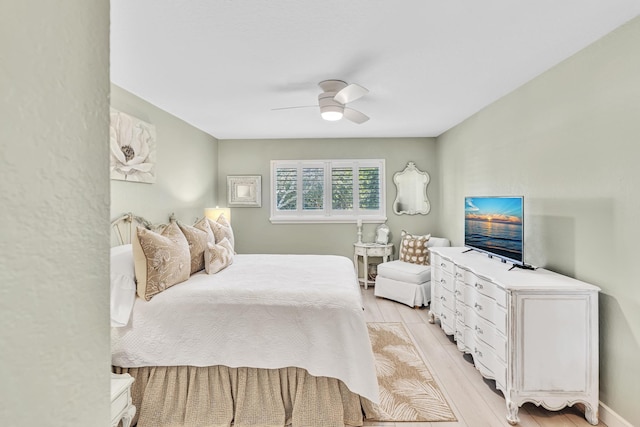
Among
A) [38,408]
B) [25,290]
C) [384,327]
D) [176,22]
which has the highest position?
[176,22]

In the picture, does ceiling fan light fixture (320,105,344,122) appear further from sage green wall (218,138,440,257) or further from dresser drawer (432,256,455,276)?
sage green wall (218,138,440,257)

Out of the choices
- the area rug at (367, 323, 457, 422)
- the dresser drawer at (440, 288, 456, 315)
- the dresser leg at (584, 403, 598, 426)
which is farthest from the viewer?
the dresser drawer at (440, 288, 456, 315)

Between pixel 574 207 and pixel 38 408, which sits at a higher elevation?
pixel 574 207

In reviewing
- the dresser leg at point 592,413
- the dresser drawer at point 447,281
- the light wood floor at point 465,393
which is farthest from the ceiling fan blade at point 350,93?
the dresser leg at point 592,413

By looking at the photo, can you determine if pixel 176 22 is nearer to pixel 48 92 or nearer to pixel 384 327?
pixel 48 92

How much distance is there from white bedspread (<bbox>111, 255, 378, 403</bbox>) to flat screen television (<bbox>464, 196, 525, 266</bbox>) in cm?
144

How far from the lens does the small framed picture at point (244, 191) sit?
5102 mm

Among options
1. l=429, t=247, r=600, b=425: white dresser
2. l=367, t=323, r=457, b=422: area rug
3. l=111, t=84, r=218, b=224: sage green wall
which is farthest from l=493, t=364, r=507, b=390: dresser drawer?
l=111, t=84, r=218, b=224: sage green wall

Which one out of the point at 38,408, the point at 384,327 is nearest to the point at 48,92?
the point at 38,408

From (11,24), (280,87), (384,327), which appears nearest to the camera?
(11,24)

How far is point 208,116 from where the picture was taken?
147 inches

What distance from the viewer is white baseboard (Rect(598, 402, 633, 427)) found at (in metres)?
1.88

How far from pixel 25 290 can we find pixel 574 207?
9.60ft

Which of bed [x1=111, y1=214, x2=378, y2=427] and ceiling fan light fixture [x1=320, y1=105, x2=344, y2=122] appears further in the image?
ceiling fan light fixture [x1=320, y1=105, x2=344, y2=122]
